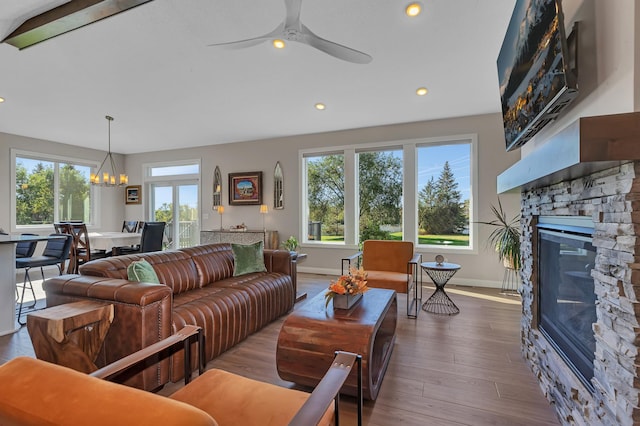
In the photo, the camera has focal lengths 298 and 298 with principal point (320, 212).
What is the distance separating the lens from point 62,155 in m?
6.62

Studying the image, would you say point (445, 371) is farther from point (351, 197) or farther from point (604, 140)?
point (351, 197)

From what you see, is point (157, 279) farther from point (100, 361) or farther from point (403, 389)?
point (403, 389)

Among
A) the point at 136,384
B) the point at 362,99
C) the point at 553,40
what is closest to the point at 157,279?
the point at 136,384

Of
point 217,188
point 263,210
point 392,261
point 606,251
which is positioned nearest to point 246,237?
point 263,210

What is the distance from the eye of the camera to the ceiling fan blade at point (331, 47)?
2.34 meters

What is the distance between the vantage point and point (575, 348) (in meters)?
1.66

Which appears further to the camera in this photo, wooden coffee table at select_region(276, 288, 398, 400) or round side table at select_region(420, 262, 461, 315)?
round side table at select_region(420, 262, 461, 315)

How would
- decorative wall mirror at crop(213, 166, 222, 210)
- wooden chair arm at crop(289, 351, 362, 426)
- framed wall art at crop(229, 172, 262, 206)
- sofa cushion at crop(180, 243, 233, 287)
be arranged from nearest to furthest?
1. wooden chair arm at crop(289, 351, 362, 426)
2. sofa cushion at crop(180, 243, 233, 287)
3. framed wall art at crop(229, 172, 262, 206)
4. decorative wall mirror at crop(213, 166, 222, 210)

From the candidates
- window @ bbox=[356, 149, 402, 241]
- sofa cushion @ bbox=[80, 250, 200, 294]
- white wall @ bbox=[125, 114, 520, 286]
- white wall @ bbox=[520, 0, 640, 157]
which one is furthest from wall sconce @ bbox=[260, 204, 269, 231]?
white wall @ bbox=[520, 0, 640, 157]

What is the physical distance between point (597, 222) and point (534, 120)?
744 mm

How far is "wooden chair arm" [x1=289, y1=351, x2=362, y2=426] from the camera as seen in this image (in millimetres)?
915

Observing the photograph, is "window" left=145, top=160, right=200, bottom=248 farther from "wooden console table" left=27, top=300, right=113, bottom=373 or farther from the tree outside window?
"wooden console table" left=27, top=300, right=113, bottom=373

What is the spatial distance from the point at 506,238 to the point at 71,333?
476 cm

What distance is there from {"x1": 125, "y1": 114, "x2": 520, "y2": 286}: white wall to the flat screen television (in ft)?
8.90
